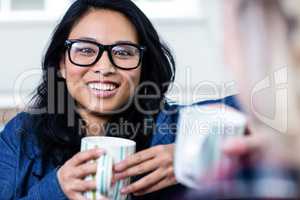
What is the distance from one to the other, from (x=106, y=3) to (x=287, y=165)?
0.55 meters

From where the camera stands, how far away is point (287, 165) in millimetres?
350

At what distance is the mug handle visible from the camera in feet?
1.83

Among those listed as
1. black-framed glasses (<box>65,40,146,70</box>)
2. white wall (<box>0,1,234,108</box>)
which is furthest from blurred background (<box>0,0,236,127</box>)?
black-framed glasses (<box>65,40,146,70</box>)

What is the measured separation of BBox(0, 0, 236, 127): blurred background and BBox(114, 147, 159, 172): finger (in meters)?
0.12

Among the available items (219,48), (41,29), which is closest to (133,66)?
(219,48)

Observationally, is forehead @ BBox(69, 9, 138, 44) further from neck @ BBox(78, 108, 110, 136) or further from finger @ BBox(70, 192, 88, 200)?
finger @ BBox(70, 192, 88, 200)

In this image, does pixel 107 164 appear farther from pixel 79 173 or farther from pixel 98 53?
pixel 98 53

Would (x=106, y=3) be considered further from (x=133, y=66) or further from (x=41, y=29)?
(x=41, y=29)

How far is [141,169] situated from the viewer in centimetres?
59

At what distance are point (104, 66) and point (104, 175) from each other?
252mm

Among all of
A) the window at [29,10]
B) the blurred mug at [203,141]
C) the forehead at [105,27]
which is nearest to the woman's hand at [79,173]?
the blurred mug at [203,141]

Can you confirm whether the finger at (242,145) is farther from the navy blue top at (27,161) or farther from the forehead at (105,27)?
the forehead at (105,27)

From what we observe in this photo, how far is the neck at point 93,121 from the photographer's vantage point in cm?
81

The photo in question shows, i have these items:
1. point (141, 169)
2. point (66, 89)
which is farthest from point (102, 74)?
point (141, 169)
